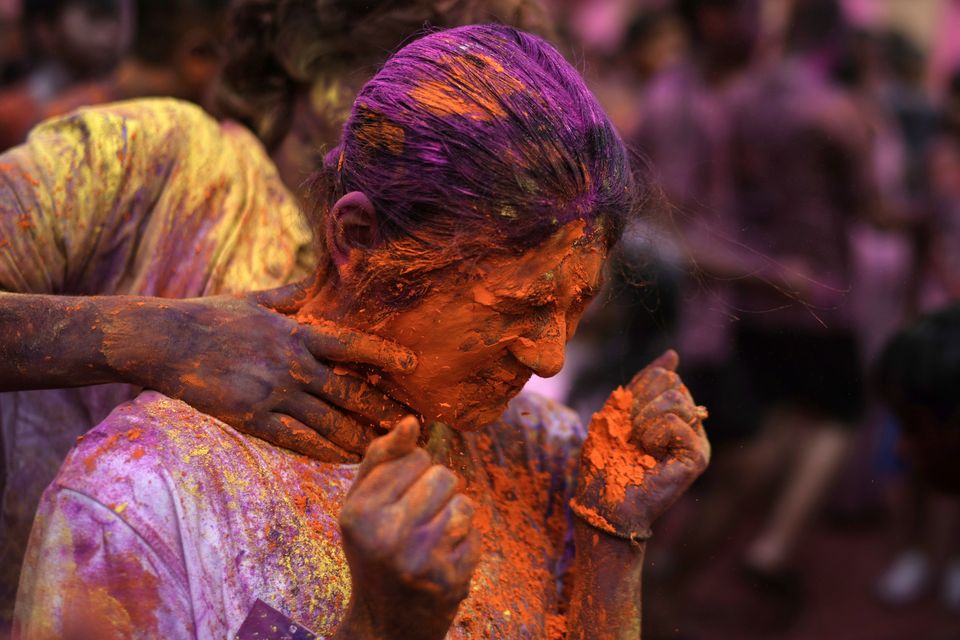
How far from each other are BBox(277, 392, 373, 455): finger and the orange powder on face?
44 cm

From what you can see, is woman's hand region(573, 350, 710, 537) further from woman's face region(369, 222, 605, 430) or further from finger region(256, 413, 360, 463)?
finger region(256, 413, 360, 463)

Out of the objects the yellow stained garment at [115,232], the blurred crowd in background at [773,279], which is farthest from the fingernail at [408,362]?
the blurred crowd in background at [773,279]

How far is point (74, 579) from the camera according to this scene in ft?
5.01

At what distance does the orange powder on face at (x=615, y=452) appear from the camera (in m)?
1.95

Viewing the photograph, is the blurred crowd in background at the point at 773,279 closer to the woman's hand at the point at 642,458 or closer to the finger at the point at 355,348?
the woman's hand at the point at 642,458

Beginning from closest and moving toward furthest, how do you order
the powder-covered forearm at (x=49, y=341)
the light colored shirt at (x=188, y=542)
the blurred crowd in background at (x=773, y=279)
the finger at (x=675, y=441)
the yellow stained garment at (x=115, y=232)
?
1. the light colored shirt at (x=188, y=542)
2. the powder-covered forearm at (x=49, y=341)
3. the finger at (x=675, y=441)
4. the yellow stained garment at (x=115, y=232)
5. the blurred crowd in background at (x=773, y=279)

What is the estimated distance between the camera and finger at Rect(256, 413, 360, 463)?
178 cm

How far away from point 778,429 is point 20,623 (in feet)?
14.2

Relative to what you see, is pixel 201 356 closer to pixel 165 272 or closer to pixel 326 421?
pixel 326 421

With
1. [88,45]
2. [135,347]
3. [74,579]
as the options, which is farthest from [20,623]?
[88,45]

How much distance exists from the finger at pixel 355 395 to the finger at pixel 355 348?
0.12 feet

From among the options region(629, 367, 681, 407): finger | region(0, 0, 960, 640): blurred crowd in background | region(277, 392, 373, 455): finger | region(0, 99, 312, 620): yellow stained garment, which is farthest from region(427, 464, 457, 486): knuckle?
region(0, 0, 960, 640): blurred crowd in background

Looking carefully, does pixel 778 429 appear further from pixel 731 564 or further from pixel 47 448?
pixel 47 448

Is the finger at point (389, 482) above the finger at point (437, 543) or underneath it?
above
